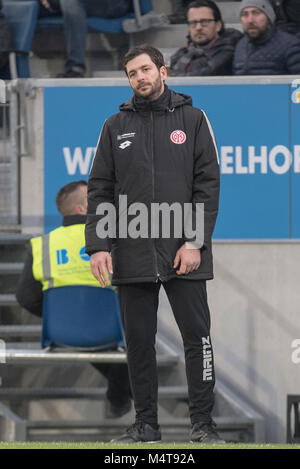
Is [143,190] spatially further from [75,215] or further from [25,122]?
[25,122]

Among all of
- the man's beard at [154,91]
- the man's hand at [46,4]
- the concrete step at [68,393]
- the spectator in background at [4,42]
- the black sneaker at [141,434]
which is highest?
the man's hand at [46,4]

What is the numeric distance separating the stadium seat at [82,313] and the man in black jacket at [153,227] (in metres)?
1.56

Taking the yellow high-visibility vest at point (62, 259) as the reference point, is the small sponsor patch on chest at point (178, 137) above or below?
above

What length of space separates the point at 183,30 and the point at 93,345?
4.30 meters

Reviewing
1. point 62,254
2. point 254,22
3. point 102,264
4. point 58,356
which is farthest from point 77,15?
point 102,264

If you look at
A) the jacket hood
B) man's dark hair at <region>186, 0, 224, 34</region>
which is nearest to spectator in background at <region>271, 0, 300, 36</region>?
man's dark hair at <region>186, 0, 224, 34</region>

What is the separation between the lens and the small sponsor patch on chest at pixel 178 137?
183 inches

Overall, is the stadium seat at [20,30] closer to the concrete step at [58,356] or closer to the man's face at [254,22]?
the man's face at [254,22]

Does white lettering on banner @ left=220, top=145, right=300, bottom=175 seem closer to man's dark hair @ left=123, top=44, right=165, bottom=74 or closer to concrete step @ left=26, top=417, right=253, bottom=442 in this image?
concrete step @ left=26, top=417, right=253, bottom=442

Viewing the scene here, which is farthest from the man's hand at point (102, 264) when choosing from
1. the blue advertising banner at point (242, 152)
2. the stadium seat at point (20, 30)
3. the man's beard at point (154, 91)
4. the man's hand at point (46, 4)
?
the man's hand at point (46, 4)

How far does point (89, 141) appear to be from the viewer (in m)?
8.01

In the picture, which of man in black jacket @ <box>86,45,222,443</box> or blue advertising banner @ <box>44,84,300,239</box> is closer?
man in black jacket @ <box>86,45,222,443</box>

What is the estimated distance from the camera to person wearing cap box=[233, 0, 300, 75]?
8.30 metres
